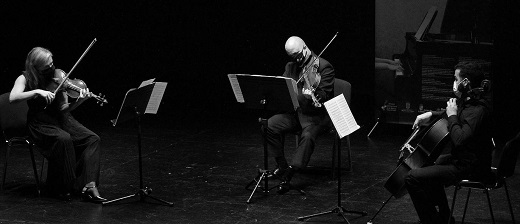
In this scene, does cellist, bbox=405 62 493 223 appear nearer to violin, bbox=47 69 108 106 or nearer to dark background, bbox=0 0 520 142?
violin, bbox=47 69 108 106

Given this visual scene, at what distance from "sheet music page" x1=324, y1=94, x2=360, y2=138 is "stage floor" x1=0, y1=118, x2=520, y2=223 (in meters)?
0.66

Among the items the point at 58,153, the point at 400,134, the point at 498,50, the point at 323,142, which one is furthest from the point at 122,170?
the point at 498,50

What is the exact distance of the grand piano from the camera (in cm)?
760

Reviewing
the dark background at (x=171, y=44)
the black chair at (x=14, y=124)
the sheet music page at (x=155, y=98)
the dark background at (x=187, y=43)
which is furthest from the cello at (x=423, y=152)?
the dark background at (x=171, y=44)

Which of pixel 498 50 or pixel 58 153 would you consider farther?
pixel 498 50

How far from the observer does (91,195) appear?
19.9ft

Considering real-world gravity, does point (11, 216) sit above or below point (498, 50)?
below

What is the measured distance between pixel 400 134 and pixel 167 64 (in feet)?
9.68

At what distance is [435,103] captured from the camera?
26.1ft

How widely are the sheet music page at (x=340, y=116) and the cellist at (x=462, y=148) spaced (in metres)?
0.49

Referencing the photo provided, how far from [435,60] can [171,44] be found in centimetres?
321

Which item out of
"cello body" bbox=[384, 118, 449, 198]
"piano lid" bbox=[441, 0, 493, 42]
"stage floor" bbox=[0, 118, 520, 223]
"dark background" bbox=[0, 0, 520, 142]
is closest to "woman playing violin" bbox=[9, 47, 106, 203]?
"stage floor" bbox=[0, 118, 520, 223]

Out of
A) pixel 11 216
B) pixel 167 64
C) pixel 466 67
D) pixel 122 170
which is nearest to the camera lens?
pixel 466 67

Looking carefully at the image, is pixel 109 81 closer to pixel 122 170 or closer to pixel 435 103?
pixel 122 170
